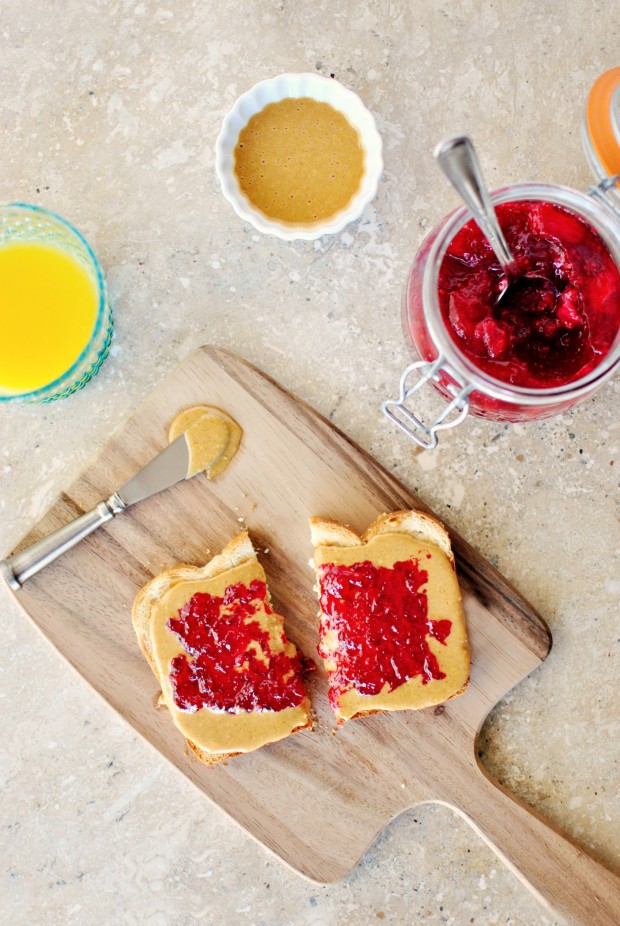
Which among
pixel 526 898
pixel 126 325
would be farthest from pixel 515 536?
pixel 126 325

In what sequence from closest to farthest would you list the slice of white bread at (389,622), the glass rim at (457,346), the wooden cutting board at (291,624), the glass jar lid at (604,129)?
the glass rim at (457,346), the glass jar lid at (604,129), the slice of white bread at (389,622), the wooden cutting board at (291,624)

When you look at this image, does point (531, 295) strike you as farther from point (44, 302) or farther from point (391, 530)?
point (44, 302)

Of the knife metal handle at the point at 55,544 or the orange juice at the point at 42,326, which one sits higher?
the orange juice at the point at 42,326

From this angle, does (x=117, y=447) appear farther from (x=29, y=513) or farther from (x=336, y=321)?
(x=336, y=321)

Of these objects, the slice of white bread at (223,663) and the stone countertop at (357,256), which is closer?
the slice of white bread at (223,663)

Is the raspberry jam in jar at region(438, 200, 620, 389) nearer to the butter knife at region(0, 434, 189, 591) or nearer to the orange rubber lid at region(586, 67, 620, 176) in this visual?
the orange rubber lid at region(586, 67, 620, 176)

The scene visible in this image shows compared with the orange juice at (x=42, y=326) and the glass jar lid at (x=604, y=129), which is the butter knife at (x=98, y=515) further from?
the glass jar lid at (x=604, y=129)

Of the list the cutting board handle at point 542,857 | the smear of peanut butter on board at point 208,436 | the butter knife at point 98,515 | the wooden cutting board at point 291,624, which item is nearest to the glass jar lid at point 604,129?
the wooden cutting board at point 291,624
